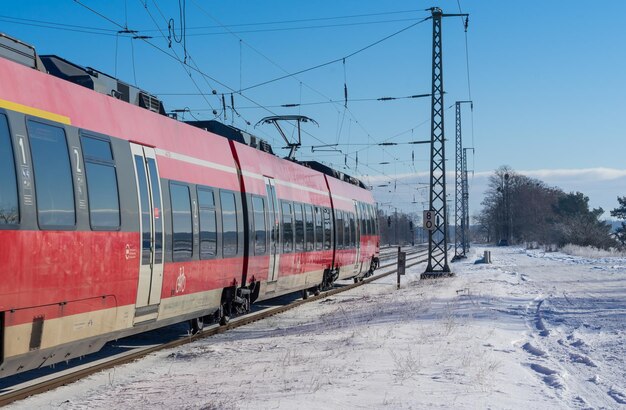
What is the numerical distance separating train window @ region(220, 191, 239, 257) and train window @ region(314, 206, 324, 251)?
775 centimetres

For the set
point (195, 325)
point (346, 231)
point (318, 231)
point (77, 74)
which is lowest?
point (195, 325)

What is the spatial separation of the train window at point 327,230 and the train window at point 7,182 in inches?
654

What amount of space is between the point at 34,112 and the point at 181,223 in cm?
424

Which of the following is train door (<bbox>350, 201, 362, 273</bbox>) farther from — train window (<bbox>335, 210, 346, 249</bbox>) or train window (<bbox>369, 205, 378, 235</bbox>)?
train window (<bbox>369, 205, 378, 235</bbox>)

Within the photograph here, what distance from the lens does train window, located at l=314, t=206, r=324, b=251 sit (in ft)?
75.4

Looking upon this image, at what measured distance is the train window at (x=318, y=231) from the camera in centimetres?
2297

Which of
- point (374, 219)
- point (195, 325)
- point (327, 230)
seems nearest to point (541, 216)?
point (374, 219)

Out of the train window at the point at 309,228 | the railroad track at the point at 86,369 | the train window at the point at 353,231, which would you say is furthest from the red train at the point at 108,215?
the train window at the point at 353,231

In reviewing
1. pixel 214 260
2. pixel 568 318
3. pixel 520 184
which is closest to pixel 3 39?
pixel 214 260

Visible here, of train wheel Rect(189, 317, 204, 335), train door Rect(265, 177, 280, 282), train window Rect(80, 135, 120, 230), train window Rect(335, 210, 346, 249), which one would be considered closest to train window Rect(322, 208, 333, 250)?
train window Rect(335, 210, 346, 249)

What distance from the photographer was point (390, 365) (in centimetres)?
1059

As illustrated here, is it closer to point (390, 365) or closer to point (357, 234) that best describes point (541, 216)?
point (357, 234)

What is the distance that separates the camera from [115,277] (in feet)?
32.9

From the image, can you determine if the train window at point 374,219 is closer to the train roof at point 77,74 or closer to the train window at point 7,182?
the train roof at point 77,74
